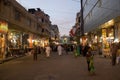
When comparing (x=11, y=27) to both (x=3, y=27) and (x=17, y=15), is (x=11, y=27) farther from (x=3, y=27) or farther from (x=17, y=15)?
(x=3, y=27)

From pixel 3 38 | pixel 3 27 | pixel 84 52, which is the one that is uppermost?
pixel 3 27

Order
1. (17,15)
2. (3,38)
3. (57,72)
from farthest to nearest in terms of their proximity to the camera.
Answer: (17,15) → (3,38) → (57,72)

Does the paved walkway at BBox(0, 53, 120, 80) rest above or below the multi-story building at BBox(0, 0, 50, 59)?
below

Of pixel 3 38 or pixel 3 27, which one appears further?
pixel 3 38

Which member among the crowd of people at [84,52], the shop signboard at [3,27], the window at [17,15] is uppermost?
the window at [17,15]

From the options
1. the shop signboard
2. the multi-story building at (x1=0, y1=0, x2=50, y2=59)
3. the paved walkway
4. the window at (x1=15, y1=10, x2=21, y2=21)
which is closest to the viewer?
Answer: the paved walkway

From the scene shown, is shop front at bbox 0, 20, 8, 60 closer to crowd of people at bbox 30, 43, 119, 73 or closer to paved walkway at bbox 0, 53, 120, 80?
crowd of people at bbox 30, 43, 119, 73

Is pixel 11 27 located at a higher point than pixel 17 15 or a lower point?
lower

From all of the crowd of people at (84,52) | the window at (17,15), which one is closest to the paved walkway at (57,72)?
the crowd of people at (84,52)

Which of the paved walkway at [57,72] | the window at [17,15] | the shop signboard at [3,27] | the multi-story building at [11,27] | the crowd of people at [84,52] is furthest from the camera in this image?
the window at [17,15]

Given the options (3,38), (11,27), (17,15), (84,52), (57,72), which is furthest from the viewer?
(17,15)

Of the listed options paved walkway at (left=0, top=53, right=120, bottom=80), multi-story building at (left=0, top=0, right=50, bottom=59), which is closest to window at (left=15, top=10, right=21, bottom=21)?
multi-story building at (left=0, top=0, right=50, bottom=59)

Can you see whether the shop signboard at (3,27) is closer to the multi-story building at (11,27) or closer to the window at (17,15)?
the multi-story building at (11,27)

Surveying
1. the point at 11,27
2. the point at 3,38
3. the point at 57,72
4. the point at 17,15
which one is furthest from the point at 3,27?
the point at 57,72
